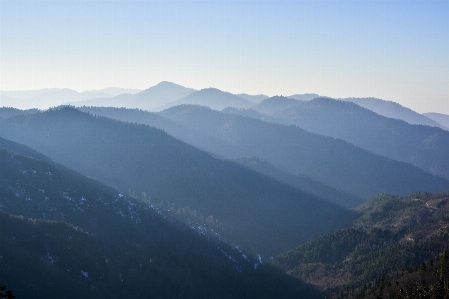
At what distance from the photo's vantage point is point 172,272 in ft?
569

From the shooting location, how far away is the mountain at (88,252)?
423ft

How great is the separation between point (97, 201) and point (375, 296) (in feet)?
405

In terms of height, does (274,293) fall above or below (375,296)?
below

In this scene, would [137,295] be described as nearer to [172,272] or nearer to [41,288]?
[172,272]

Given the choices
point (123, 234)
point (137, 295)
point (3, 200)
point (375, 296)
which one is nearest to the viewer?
point (375, 296)

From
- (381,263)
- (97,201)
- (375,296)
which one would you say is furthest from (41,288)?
(381,263)

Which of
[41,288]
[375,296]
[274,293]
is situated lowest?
[274,293]

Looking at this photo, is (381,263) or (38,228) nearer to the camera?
(38,228)

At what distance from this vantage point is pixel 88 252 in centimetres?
15150

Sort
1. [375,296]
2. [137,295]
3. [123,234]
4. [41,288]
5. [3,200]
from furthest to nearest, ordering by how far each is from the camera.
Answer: [123,234], [3,200], [137,295], [375,296], [41,288]

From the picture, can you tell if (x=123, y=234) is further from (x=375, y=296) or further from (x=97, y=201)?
(x=375, y=296)

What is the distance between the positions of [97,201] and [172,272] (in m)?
49.3

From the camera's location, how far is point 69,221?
568 ft

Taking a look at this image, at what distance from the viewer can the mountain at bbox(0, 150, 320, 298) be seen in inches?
5074
